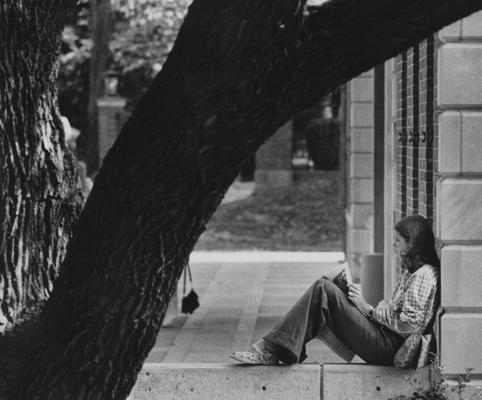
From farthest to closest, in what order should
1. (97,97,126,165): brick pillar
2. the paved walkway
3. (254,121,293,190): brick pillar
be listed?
1. (254,121,293,190): brick pillar
2. (97,97,126,165): brick pillar
3. the paved walkway

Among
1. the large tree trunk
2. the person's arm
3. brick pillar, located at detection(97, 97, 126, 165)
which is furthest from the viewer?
brick pillar, located at detection(97, 97, 126, 165)

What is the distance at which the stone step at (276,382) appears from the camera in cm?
733

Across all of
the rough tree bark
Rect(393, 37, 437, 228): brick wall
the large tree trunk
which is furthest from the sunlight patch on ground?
the rough tree bark

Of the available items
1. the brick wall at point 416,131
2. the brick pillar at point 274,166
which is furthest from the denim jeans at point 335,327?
the brick pillar at point 274,166

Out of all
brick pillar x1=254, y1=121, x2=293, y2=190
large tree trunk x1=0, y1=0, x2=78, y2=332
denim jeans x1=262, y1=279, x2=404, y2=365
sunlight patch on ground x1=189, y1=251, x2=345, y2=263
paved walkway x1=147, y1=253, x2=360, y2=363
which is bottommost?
sunlight patch on ground x1=189, y1=251, x2=345, y2=263

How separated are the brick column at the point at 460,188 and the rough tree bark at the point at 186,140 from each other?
3381 mm

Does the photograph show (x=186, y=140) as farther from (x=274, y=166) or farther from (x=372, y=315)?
(x=274, y=166)

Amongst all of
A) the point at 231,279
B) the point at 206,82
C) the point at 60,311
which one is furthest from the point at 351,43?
the point at 231,279

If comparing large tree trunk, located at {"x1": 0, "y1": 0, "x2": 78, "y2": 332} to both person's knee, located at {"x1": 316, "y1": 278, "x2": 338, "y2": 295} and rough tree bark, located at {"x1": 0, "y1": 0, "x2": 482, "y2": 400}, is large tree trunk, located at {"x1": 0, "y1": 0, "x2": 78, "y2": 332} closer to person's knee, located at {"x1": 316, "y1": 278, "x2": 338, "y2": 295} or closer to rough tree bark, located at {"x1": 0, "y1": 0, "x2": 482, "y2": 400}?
rough tree bark, located at {"x1": 0, "y1": 0, "x2": 482, "y2": 400}

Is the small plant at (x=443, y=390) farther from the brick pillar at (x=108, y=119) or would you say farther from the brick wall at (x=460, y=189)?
the brick pillar at (x=108, y=119)

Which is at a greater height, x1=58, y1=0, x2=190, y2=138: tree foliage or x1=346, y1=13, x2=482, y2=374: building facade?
x1=58, y1=0, x2=190, y2=138: tree foliage

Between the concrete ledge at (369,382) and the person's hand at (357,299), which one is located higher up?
A: the person's hand at (357,299)

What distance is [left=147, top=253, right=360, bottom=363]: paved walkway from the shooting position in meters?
10.2

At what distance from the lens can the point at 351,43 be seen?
378 centimetres
